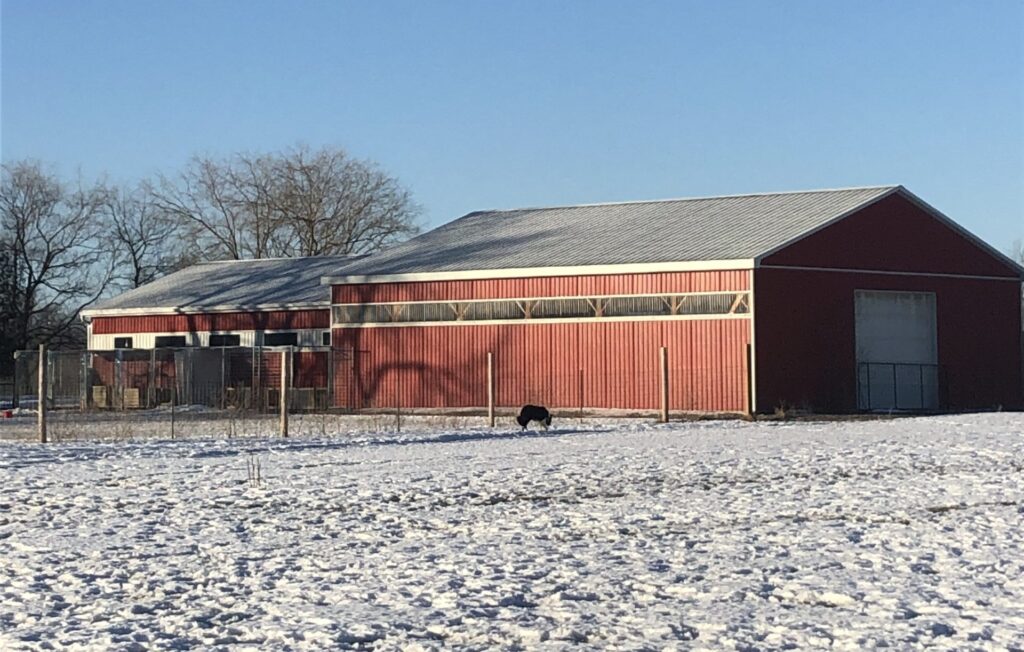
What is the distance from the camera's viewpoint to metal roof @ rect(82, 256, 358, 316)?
4944 cm

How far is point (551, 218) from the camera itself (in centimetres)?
4838

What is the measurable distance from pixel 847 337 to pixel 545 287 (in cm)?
793

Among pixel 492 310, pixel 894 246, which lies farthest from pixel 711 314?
pixel 492 310

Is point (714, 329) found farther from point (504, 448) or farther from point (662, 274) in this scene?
point (504, 448)

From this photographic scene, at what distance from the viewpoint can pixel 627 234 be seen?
43.0 m

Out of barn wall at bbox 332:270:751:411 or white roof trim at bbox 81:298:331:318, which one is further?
white roof trim at bbox 81:298:331:318

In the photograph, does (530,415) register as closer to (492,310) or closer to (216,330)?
(492,310)

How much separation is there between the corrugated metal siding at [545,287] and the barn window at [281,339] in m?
4.59

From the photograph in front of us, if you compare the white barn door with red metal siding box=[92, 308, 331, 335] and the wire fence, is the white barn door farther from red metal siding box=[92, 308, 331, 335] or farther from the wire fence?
red metal siding box=[92, 308, 331, 335]

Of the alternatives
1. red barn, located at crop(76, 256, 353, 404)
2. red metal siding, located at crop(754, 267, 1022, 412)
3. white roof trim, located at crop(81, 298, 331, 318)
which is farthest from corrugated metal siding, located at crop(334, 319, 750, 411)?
white roof trim, located at crop(81, 298, 331, 318)

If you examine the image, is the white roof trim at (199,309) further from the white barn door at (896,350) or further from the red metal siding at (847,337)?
the white barn door at (896,350)

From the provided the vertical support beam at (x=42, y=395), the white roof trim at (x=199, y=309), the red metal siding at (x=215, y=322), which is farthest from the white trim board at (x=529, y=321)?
the vertical support beam at (x=42, y=395)

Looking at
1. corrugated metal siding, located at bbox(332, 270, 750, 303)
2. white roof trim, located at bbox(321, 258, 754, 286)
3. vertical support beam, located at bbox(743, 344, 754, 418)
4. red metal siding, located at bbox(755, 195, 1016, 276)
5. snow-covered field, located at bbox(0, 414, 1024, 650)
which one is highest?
red metal siding, located at bbox(755, 195, 1016, 276)

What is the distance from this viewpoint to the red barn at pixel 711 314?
37.0 meters
